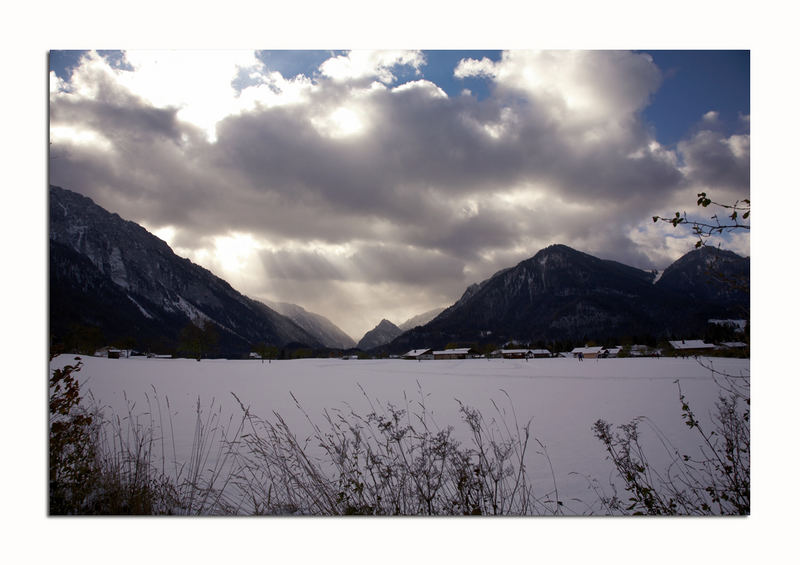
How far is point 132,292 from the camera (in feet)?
18.1

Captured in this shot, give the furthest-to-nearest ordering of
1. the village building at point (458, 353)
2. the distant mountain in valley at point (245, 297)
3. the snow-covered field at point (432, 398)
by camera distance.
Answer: the village building at point (458, 353)
the snow-covered field at point (432, 398)
the distant mountain in valley at point (245, 297)

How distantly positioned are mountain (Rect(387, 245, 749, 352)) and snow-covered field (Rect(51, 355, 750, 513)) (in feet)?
2.23

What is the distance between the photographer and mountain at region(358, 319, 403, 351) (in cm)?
613

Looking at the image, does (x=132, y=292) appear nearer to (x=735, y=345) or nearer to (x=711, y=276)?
(x=711, y=276)

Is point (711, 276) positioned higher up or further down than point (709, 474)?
higher up

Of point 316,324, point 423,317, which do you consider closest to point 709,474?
point 423,317

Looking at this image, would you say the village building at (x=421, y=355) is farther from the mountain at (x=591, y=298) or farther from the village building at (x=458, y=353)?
the mountain at (x=591, y=298)

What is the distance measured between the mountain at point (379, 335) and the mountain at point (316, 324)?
0.30 meters

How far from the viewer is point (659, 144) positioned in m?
4.65

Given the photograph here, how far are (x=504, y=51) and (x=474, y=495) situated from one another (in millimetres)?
4435

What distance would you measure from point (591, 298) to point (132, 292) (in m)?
6.89

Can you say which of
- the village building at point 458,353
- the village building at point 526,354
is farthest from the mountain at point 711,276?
the village building at point 458,353

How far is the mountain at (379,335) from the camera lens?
6.13 metres
